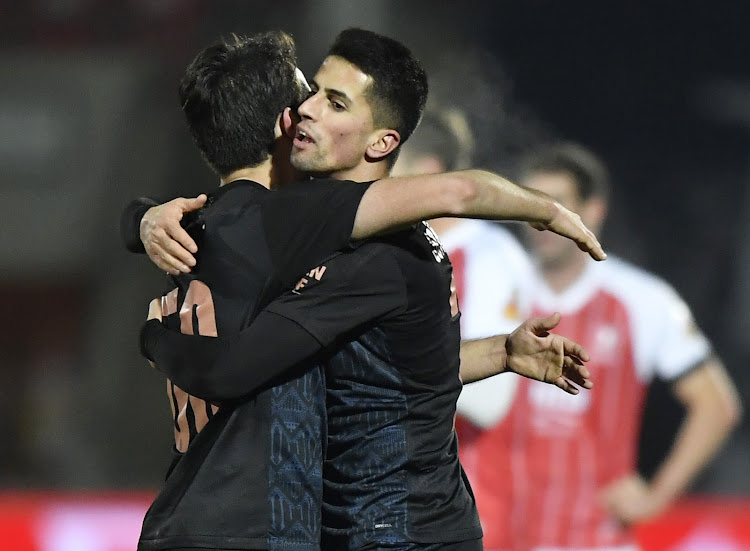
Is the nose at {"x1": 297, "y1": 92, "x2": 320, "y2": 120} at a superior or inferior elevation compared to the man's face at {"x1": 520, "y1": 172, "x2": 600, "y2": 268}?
inferior

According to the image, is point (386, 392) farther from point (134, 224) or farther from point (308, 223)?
point (134, 224)

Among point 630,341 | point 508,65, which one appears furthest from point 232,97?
point 508,65

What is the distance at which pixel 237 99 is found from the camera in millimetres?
1850

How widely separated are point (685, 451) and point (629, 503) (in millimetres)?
269

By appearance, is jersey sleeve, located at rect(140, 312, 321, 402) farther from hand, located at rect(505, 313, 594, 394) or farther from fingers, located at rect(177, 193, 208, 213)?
hand, located at rect(505, 313, 594, 394)

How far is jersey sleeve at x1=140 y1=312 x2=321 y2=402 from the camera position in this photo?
1.63 m

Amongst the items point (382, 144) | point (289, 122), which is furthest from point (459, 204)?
point (289, 122)

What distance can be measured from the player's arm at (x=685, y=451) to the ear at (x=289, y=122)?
242 cm

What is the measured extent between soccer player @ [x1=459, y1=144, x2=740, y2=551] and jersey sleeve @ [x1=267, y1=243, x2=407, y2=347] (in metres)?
2.23

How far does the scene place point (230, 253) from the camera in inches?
67.6

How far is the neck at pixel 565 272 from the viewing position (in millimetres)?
4109

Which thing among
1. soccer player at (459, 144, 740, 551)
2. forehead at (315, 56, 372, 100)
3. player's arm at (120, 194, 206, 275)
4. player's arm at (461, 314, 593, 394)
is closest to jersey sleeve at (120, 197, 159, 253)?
player's arm at (120, 194, 206, 275)

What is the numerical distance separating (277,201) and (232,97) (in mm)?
237

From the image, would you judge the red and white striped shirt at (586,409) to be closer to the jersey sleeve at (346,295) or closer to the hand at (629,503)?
the hand at (629,503)
